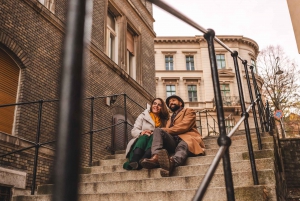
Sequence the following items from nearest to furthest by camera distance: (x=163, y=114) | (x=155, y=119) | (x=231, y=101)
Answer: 1. (x=155, y=119)
2. (x=163, y=114)
3. (x=231, y=101)

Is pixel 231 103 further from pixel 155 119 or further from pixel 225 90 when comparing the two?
pixel 155 119

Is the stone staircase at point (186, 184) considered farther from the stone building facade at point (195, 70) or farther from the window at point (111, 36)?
the stone building facade at point (195, 70)

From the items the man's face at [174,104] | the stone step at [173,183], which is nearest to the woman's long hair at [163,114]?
the man's face at [174,104]

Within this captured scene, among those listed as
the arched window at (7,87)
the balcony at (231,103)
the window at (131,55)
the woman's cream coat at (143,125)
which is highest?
the balcony at (231,103)

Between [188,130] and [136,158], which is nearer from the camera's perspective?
[136,158]

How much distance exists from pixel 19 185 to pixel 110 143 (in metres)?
3.71

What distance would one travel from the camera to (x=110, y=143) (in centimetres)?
886

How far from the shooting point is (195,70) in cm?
2969

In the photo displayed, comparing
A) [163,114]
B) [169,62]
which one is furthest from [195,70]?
[163,114]

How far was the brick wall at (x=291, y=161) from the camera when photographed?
14.2m

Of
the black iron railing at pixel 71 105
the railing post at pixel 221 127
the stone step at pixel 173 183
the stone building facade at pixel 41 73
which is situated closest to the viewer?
the black iron railing at pixel 71 105

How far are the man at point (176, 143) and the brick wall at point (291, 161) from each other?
11.4m

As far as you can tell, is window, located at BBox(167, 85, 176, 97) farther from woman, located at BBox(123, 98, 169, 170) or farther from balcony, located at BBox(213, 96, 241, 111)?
woman, located at BBox(123, 98, 169, 170)

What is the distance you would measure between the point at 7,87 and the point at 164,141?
3460mm
